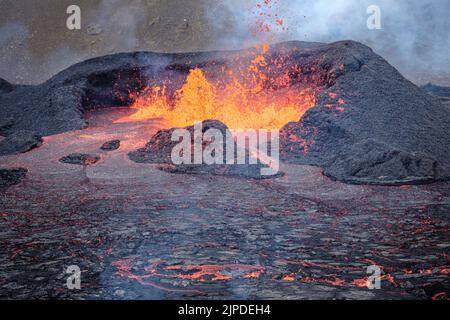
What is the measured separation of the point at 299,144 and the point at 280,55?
3800 millimetres

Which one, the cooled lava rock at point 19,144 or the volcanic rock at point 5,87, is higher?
the volcanic rock at point 5,87

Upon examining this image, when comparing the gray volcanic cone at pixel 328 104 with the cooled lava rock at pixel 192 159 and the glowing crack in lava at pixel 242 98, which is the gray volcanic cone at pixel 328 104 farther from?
the cooled lava rock at pixel 192 159

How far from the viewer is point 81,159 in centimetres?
729

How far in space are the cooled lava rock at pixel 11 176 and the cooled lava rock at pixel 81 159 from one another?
915mm

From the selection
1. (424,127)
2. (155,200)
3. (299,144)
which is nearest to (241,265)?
(155,200)

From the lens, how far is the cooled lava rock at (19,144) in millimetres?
8352

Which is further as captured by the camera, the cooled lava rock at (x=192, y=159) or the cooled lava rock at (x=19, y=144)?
the cooled lava rock at (x=19, y=144)

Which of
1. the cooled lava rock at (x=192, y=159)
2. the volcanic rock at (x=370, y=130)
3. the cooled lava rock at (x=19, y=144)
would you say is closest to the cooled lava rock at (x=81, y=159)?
the cooled lava rock at (x=192, y=159)

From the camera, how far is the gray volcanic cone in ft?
20.2

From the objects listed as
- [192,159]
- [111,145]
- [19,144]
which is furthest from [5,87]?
[192,159]

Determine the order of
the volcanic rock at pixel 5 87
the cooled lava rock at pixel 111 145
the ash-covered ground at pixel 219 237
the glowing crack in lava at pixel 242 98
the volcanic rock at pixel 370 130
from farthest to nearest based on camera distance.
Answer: the volcanic rock at pixel 5 87 → the glowing crack in lava at pixel 242 98 → the cooled lava rock at pixel 111 145 → the volcanic rock at pixel 370 130 → the ash-covered ground at pixel 219 237

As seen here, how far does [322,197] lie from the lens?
5023 millimetres
